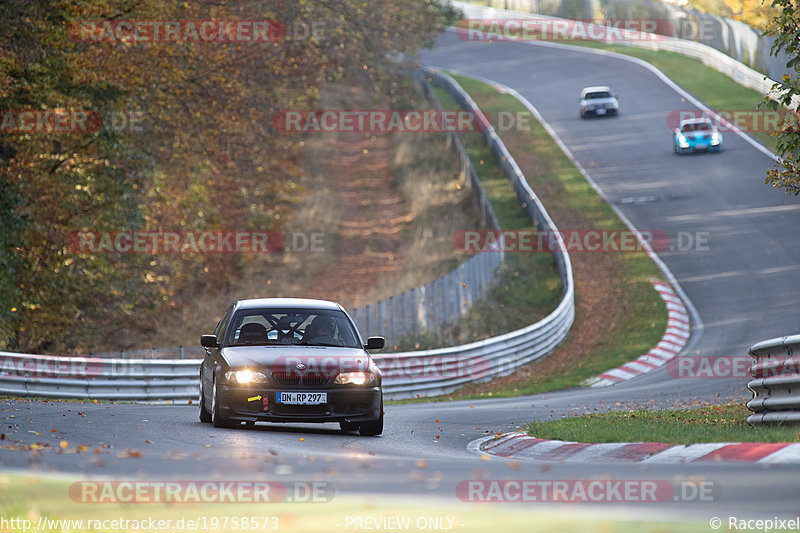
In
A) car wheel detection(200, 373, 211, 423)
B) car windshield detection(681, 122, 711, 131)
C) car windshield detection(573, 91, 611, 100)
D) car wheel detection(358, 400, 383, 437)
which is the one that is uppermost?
car windshield detection(573, 91, 611, 100)

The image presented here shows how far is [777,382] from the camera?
11055 millimetres

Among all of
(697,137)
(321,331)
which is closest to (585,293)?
(697,137)

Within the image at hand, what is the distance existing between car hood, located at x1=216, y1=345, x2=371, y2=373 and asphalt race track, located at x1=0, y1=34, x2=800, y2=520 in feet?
2.49

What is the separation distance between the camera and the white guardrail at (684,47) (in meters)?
52.9

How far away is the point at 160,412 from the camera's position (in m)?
15.4

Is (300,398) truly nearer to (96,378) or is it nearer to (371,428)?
(371,428)

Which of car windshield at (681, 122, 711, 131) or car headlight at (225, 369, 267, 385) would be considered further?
car windshield at (681, 122, 711, 131)

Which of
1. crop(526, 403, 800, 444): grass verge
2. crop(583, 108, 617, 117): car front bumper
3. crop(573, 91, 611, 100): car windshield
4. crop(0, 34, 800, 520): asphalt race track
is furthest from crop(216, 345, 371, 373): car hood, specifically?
crop(573, 91, 611, 100): car windshield

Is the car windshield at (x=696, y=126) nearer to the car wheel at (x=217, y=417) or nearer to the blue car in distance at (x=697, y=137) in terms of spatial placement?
the blue car in distance at (x=697, y=137)

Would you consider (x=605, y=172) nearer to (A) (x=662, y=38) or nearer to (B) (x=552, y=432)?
(A) (x=662, y=38)

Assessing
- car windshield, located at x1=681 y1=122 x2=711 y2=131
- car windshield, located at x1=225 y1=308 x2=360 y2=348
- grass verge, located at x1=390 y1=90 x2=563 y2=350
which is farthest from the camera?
car windshield, located at x1=681 y1=122 x2=711 y2=131

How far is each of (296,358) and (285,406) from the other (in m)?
0.56

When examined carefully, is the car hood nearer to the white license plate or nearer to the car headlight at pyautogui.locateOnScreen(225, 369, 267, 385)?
the car headlight at pyautogui.locateOnScreen(225, 369, 267, 385)

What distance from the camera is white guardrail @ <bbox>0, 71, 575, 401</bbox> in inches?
770
